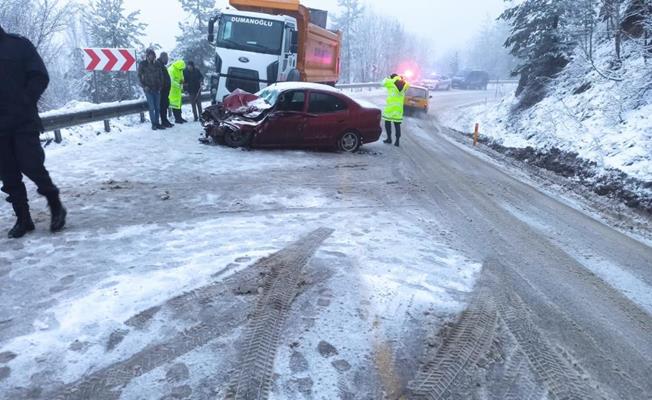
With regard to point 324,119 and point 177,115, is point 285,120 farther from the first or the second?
point 177,115

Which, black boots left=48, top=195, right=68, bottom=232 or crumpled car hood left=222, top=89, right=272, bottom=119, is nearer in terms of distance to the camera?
black boots left=48, top=195, right=68, bottom=232

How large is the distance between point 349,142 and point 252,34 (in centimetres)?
527

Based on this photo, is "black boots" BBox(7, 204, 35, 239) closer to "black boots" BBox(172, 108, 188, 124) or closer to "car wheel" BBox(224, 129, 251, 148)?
"car wheel" BBox(224, 129, 251, 148)

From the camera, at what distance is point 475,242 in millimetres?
5414

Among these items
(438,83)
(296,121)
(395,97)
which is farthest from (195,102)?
(438,83)

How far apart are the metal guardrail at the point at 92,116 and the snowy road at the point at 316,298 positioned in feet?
8.22

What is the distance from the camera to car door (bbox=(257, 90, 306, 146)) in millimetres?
9906

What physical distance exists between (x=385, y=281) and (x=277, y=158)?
595 centimetres

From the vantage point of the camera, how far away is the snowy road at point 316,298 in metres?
2.81

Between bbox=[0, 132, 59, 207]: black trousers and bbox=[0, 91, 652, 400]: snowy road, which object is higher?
bbox=[0, 132, 59, 207]: black trousers

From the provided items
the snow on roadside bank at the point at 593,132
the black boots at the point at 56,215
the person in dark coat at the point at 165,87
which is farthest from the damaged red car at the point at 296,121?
the black boots at the point at 56,215


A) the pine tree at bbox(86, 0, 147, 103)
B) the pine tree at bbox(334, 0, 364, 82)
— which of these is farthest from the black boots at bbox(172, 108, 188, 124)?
the pine tree at bbox(334, 0, 364, 82)

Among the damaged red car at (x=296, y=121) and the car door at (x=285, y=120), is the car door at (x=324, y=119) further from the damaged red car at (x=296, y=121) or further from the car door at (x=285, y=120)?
the car door at (x=285, y=120)

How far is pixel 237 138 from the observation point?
9.99 m
